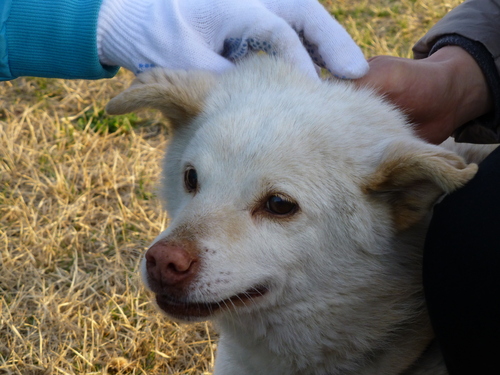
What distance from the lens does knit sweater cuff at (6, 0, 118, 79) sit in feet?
8.94

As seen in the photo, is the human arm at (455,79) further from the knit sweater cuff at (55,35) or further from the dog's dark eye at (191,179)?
the knit sweater cuff at (55,35)

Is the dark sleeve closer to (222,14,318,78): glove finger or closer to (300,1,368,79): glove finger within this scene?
(300,1,368,79): glove finger

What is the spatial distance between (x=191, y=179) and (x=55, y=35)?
0.96 meters

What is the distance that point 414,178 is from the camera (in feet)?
6.86

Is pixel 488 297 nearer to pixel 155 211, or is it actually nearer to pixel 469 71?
pixel 469 71

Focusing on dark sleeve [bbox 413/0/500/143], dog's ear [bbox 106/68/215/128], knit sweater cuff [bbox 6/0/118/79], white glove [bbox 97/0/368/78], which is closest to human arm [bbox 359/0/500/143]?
dark sleeve [bbox 413/0/500/143]

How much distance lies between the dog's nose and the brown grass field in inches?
50.1

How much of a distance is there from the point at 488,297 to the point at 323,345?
718mm

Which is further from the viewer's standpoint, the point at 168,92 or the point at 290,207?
the point at 168,92

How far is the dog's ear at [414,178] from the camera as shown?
1.92 m

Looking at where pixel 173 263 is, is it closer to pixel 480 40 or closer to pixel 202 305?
pixel 202 305

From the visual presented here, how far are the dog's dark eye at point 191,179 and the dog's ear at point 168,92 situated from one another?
0.97ft

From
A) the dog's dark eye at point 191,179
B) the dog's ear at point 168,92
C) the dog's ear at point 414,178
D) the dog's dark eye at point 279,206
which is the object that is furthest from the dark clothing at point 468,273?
the dog's ear at point 168,92

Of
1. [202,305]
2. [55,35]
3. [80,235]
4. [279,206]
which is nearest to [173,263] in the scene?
[202,305]
